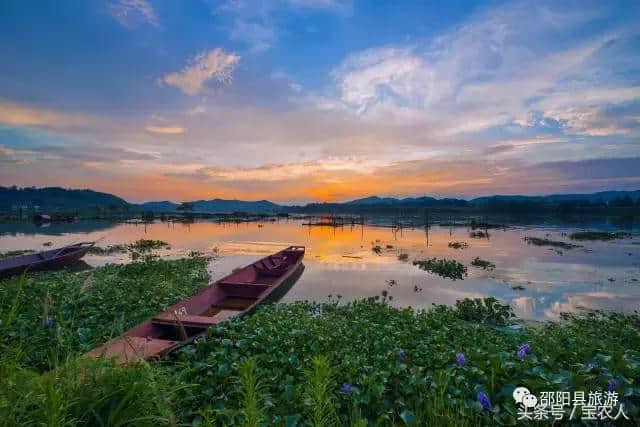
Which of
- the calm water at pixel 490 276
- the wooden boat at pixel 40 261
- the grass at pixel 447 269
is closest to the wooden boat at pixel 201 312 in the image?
the calm water at pixel 490 276

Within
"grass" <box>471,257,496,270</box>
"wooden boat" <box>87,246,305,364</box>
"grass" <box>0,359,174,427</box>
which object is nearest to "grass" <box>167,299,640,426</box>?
"grass" <box>0,359,174,427</box>

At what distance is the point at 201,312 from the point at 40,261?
8881mm

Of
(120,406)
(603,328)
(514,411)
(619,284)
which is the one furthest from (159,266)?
(619,284)

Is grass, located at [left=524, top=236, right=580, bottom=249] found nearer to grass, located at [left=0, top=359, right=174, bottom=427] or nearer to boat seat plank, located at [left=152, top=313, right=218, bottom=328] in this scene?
boat seat plank, located at [left=152, top=313, right=218, bottom=328]

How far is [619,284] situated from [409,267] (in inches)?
299

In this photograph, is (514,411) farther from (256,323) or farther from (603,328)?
(603,328)

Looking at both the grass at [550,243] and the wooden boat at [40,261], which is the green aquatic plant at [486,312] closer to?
the wooden boat at [40,261]

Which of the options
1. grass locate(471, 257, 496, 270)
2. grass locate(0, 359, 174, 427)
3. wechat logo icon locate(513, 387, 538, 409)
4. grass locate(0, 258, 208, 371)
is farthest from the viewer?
grass locate(471, 257, 496, 270)

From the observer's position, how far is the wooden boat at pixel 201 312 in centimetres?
424

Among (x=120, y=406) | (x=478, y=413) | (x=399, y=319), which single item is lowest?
(x=399, y=319)

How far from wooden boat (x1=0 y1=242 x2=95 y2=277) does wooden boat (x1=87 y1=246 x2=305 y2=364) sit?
22.5 feet

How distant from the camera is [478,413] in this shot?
2.84 metres

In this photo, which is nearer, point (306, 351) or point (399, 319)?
point (306, 351)

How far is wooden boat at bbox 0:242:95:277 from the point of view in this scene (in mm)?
11689
